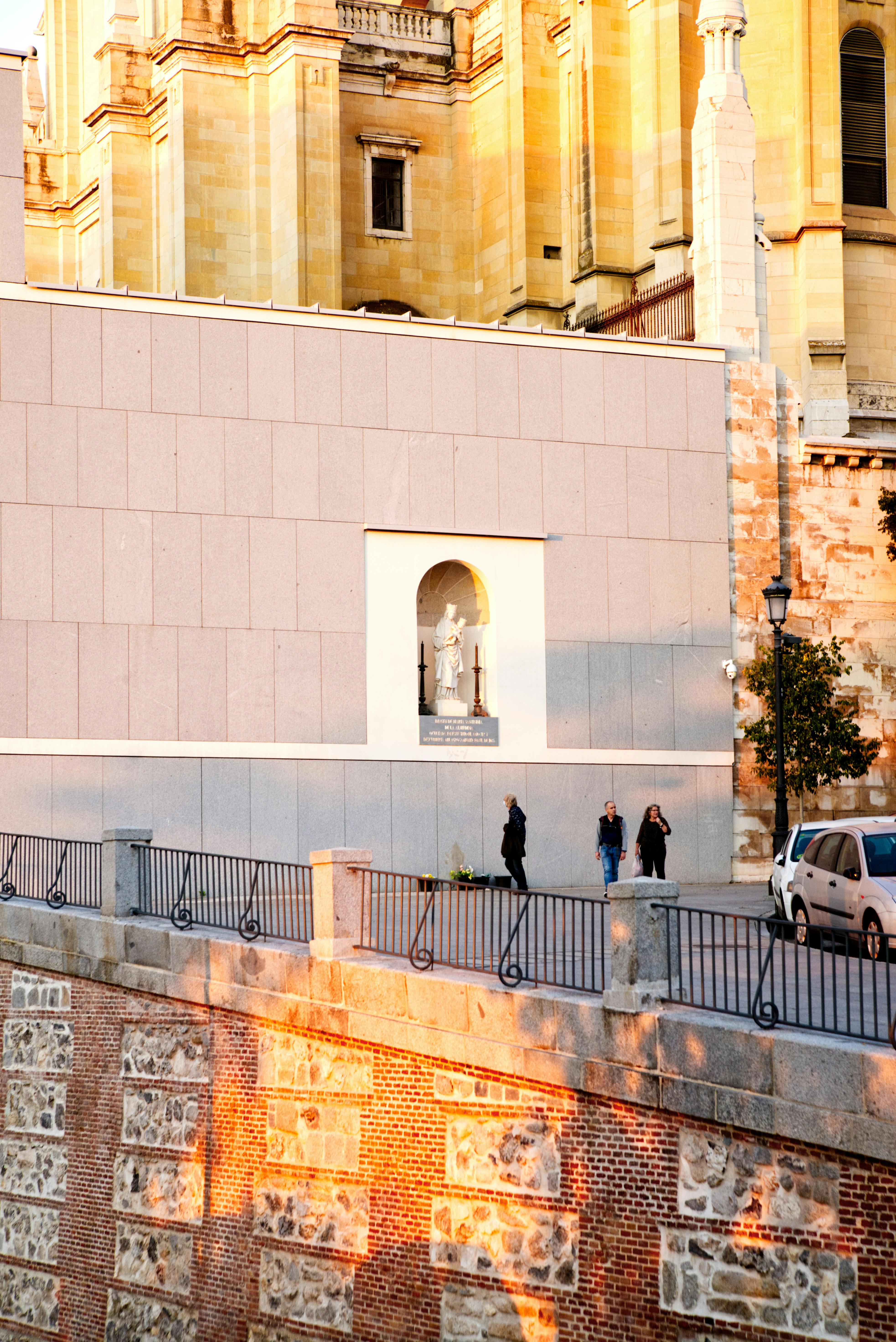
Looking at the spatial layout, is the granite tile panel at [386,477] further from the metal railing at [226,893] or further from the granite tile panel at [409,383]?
the metal railing at [226,893]

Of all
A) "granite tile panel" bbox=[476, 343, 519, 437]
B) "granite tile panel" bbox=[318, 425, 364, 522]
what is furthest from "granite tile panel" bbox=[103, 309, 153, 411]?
"granite tile panel" bbox=[476, 343, 519, 437]

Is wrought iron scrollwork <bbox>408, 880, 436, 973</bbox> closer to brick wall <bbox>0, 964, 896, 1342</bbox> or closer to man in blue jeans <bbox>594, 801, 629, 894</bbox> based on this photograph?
brick wall <bbox>0, 964, 896, 1342</bbox>

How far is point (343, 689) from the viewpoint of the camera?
29828 millimetres

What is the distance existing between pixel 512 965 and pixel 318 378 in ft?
53.5

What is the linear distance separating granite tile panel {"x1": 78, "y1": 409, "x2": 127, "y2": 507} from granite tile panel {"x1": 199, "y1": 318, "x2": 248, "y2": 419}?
1380 millimetres

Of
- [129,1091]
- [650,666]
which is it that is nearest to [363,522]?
[650,666]

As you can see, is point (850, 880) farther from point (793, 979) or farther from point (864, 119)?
point (864, 119)

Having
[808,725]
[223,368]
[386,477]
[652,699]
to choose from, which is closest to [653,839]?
[808,725]

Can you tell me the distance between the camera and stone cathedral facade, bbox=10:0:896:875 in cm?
3322

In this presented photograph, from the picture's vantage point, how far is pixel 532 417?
3114 cm

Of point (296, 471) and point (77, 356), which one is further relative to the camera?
point (296, 471)

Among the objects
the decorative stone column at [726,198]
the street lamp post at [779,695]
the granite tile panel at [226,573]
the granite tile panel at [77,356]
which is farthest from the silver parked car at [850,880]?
the decorative stone column at [726,198]

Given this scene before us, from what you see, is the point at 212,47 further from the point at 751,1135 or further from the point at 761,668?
the point at 751,1135

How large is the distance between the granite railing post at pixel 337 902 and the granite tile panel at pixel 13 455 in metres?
12.3
